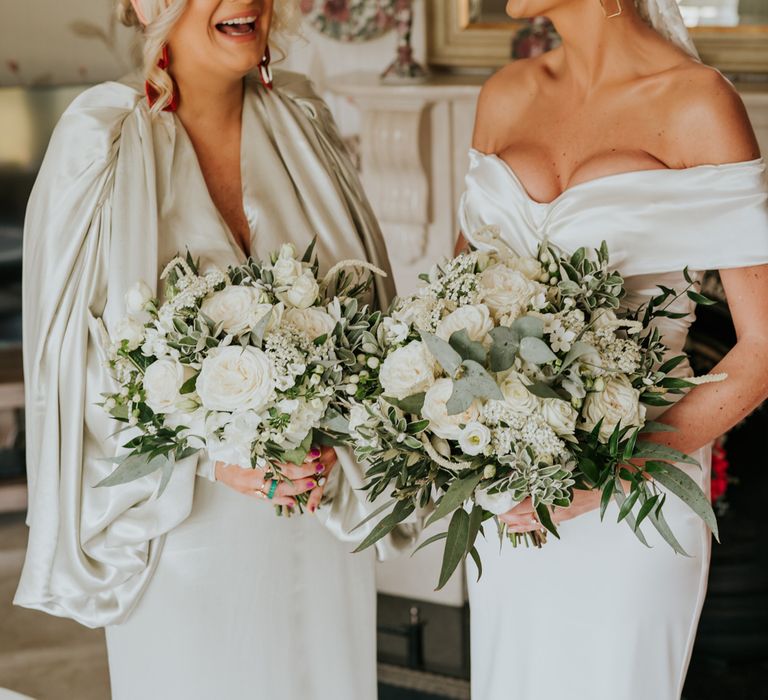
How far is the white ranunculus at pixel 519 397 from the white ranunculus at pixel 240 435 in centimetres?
37

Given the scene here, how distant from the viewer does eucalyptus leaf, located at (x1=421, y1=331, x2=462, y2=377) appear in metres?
1.40

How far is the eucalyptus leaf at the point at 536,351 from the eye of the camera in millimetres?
1392

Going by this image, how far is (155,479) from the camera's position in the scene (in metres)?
1.81

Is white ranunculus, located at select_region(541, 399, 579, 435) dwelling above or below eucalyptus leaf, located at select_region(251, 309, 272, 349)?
below

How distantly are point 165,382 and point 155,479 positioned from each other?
1.18 ft

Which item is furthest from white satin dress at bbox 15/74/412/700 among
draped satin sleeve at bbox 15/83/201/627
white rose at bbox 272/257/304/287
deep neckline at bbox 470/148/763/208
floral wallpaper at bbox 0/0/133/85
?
floral wallpaper at bbox 0/0/133/85

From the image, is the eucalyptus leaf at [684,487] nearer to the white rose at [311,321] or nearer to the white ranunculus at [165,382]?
the white rose at [311,321]

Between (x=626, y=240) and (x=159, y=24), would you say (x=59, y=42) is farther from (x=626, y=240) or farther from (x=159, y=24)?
(x=626, y=240)

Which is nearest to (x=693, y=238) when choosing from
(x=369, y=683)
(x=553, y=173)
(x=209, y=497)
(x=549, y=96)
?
(x=553, y=173)

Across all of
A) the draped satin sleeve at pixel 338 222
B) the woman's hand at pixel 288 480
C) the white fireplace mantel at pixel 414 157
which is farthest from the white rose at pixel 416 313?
the white fireplace mantel at pixel 414 157

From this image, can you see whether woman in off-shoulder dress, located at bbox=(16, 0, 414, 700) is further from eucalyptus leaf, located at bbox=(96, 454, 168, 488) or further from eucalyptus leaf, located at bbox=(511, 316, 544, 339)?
eucalyptus leaf, located at bbox=(511, 316, 544, 339)

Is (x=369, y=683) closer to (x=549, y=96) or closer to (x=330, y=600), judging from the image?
(x=330, y=600)

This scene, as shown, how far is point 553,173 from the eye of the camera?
184cm

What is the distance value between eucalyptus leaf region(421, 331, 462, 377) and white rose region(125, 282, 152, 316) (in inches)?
18.9
